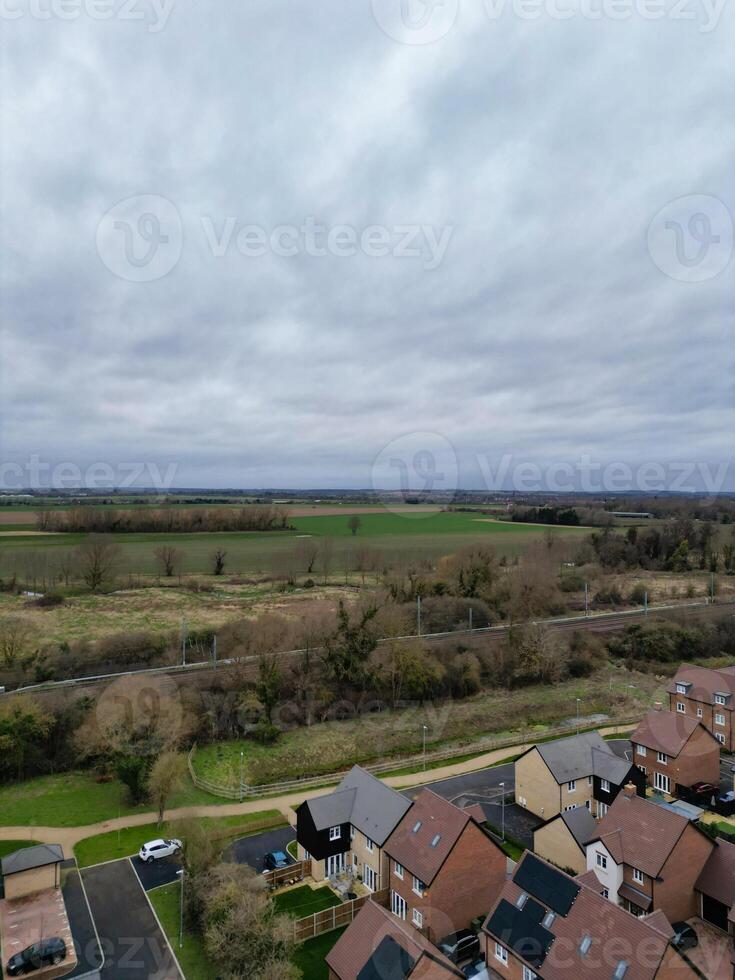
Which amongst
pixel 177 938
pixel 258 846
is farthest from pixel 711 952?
pixel 177 938

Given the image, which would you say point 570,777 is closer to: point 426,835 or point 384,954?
point 426,835

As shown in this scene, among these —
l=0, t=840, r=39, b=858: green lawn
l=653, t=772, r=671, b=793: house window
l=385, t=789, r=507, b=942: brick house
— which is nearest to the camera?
l=385, t=789, r=507, b=942: brick house

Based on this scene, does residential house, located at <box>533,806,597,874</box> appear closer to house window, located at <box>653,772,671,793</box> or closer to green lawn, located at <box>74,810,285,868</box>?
house window, located at <box>653,772,671,793</box>

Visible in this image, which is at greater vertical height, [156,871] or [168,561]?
[168,561]

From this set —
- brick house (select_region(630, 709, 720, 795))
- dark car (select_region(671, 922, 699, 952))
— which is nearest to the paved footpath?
brick house (select_region(630, 709, 720, 795))

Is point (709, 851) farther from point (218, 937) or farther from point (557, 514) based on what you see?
point (557, 514)

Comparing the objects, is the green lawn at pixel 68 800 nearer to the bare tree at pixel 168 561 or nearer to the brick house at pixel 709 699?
the brick house at pixel 709 699
